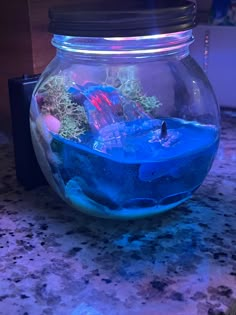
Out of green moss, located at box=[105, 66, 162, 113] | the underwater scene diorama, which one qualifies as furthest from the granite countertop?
green moss, located at box=[105, 66, 162, 113]

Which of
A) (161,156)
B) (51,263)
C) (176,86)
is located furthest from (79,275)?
(176,86)

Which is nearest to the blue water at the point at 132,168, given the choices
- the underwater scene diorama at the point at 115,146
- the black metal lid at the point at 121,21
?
the underwater scene diorama at the point at 115,146

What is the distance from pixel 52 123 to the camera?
606 mm

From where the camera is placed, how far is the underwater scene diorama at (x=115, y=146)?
0.56m

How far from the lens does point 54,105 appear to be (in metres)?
0.62

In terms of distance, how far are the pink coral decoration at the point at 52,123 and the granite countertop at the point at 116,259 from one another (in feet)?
0.42

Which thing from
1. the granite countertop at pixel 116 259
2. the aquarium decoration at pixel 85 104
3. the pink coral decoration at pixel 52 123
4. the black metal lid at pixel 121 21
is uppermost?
the black metal lid at pixel 121 21

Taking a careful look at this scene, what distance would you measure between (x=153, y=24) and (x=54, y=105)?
168 millimetres

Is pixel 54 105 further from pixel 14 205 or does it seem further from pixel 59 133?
pixel 14 205

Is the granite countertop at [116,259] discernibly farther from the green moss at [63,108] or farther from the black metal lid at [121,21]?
the black metal lid at [121,21]

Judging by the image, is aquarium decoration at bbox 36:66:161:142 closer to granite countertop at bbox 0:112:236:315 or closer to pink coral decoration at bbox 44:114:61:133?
pink coral decoration at bbox 44:114:61:133

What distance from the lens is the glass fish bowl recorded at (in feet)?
1.78

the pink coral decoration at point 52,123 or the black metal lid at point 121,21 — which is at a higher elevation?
the black metal lid at point 121,21

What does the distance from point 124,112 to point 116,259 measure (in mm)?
182
